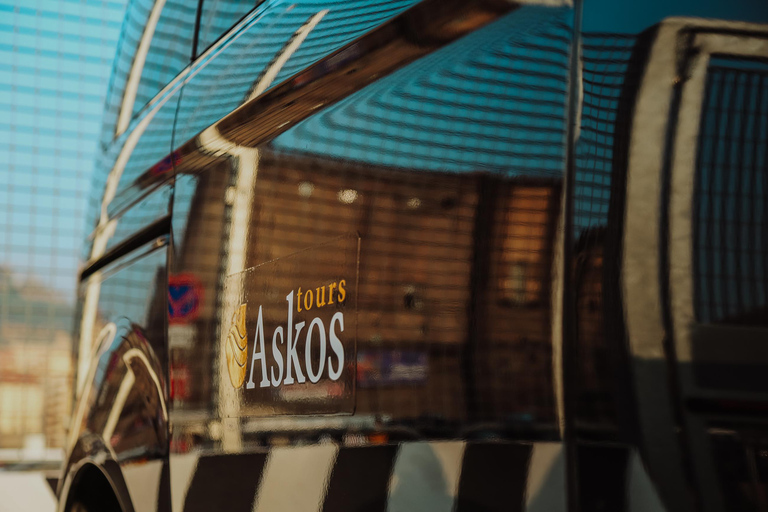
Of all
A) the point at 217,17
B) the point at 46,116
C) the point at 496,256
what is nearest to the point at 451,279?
the point at 496,256

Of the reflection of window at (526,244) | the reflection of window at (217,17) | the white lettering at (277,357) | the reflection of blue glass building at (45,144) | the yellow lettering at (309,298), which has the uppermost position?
the reflection of blue glass building at (45,144)

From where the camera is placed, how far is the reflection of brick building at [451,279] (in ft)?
2.31

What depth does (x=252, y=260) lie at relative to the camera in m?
1.17

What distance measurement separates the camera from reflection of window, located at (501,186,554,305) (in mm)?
699

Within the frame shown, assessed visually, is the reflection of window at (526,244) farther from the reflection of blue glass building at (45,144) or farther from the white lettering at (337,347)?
the reflection of blue glass building at (45,144)

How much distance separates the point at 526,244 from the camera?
2.34 feet

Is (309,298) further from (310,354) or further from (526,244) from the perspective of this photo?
(526,244)

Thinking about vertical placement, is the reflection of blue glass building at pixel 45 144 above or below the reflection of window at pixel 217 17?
above

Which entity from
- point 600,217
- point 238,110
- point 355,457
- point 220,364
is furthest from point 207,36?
point 600,217

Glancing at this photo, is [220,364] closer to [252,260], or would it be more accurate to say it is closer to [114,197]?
[252,260]

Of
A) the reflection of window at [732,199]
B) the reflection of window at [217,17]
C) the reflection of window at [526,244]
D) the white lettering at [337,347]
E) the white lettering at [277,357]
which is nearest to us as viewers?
the reflection of window at [732,199]

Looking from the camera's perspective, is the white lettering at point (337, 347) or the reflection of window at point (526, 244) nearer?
the reflection of window at point (526, 244)

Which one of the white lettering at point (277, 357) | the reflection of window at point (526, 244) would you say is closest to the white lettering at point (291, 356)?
the white lettering at point (277, 357)

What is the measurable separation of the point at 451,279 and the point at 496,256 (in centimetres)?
6
